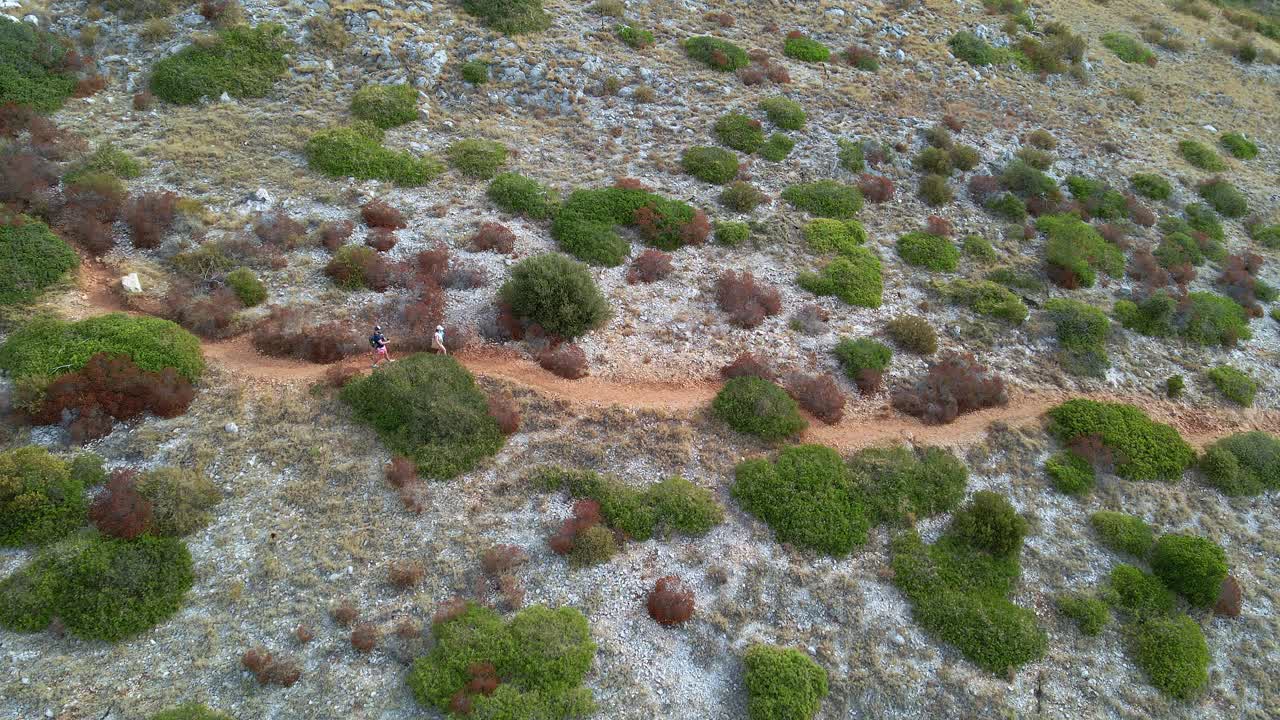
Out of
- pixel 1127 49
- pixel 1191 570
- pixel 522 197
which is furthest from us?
pixel 1127 49

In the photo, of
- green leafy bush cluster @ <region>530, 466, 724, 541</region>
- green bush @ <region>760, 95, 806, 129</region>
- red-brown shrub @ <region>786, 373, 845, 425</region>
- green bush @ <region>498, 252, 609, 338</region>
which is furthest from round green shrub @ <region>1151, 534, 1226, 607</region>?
green bush @ <region>760, 95, 806, 129</region>

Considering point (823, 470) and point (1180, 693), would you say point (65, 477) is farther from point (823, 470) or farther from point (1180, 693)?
point (1180, 693)

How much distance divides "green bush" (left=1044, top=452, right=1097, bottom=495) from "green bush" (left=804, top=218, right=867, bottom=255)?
33.8ft

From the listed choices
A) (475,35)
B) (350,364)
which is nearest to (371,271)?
(350,364)

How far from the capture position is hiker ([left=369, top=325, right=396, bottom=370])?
19.5m

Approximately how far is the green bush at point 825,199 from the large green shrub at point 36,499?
24698 millimetres

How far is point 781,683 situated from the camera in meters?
14.4

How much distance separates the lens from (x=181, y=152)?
2569 centimetres

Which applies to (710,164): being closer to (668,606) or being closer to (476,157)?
(476,157)

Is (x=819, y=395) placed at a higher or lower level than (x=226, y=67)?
lower

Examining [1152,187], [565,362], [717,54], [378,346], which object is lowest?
[565,362]

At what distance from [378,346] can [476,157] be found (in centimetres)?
1117

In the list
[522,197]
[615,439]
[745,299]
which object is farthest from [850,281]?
[522,197]

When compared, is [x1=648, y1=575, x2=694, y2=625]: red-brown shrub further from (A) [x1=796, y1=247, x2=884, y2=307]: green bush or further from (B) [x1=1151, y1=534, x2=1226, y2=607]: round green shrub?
(A) [x1=796, y1=247, x2=884, y2=307]: green bush
